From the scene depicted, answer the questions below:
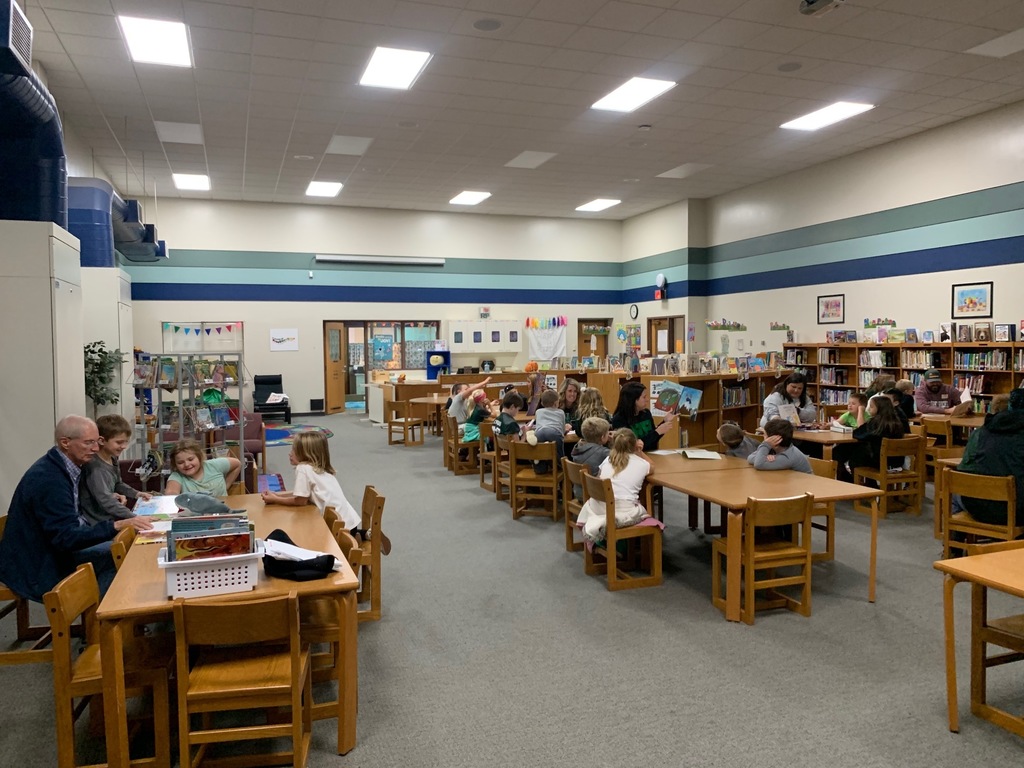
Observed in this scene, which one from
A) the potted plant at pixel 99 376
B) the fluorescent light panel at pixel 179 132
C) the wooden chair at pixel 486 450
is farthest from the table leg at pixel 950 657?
the fluorescent light panel at pixel 179 132

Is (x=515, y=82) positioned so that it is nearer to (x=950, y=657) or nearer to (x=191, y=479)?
(x=191, y=479)

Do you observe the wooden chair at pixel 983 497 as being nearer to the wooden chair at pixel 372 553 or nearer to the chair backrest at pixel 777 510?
the chair backrest at pixel 777 510

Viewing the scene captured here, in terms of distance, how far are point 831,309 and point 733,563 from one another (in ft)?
29.5

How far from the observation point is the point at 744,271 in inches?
546

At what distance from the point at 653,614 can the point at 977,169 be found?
Result: 337 inches

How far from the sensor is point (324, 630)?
294cm

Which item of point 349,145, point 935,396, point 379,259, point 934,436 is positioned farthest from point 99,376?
point 935,396

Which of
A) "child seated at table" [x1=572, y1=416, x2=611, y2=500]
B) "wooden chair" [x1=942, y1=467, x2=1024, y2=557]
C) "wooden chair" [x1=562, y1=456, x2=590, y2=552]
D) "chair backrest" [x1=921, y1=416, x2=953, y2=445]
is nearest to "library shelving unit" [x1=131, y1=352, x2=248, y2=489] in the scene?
"wooden chair" [x1=562, y1=456, x2=590, y2=552]

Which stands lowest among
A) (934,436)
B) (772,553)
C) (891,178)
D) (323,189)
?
(772,553)

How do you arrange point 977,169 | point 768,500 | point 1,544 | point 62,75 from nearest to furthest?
point 1,544 → point 768,500 → point 62,75 → point 977,169

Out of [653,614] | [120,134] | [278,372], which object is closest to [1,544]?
[653,614]

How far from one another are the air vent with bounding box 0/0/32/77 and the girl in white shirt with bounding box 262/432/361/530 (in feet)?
8.63

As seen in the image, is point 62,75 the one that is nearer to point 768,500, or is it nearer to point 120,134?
point 120,134

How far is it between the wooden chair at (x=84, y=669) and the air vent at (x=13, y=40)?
2950 mm
